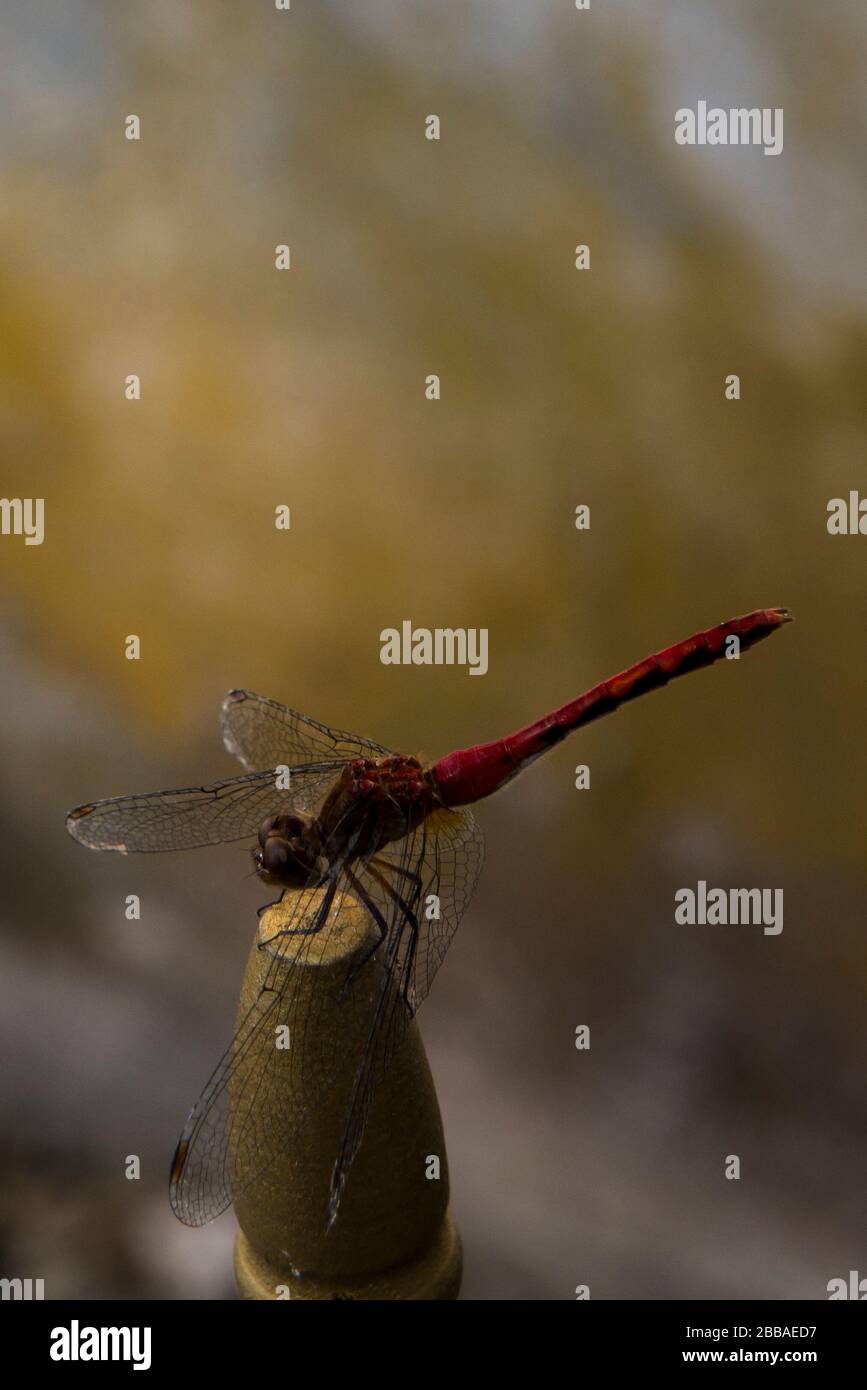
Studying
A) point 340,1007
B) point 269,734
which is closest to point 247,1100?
point 340,1007

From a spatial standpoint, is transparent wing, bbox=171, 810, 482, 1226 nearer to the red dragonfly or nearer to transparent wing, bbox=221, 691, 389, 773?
the red dragonfly

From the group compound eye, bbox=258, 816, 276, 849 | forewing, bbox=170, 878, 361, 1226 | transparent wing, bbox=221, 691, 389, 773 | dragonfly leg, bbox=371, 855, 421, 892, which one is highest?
transparent wing, bbox=221, 691, 389, 773

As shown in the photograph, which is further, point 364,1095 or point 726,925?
point 726,925

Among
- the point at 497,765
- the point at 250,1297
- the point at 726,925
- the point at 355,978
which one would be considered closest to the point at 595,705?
the point at 497,765

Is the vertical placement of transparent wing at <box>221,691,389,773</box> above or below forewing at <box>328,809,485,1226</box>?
above

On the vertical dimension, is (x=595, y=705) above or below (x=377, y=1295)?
above

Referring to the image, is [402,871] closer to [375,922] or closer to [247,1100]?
[375,922]

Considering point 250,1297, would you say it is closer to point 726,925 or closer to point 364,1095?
point 364,1095

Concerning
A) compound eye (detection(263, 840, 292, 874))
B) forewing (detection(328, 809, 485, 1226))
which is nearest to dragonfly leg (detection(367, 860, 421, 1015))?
forewing (detection(328, 809, 485, 1226))
